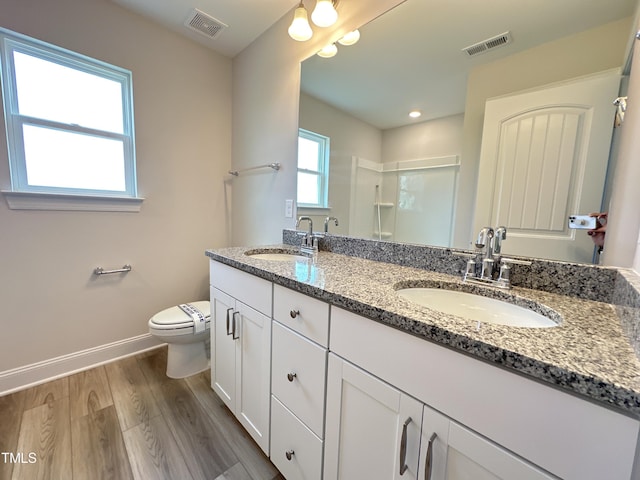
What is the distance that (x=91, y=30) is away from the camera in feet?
5.37

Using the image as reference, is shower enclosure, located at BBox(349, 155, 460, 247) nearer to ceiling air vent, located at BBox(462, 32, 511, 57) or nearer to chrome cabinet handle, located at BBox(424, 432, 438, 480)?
ceiling air vent, located at BBox(462, 32, 511, 57)

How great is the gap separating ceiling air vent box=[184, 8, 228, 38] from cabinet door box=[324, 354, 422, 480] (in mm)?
2236

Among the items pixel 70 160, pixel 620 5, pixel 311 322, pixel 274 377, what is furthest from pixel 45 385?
pixel 620 5

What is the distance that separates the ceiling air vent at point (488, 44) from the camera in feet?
3.09

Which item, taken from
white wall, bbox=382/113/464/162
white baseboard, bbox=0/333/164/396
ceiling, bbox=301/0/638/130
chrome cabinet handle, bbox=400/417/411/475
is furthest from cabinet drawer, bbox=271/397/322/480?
white baseboard, bbox=0/333/164/396

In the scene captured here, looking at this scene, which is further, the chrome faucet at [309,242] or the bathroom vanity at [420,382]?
the chrome faucet at [309,242]

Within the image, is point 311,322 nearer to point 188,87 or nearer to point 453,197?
point 453,197

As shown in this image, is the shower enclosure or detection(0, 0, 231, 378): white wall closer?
the shower enclosure

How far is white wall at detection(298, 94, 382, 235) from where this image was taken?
4.78 feet

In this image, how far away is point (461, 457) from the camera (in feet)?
1.83

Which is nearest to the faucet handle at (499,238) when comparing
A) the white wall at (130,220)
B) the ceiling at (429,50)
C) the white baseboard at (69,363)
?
the ceiling at (429,50)

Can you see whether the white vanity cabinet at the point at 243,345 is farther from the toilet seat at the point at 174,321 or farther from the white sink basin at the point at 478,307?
the white sink basin at the point at 478,307

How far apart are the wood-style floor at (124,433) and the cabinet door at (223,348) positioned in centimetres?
15

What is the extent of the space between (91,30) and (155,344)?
221 centimetres
